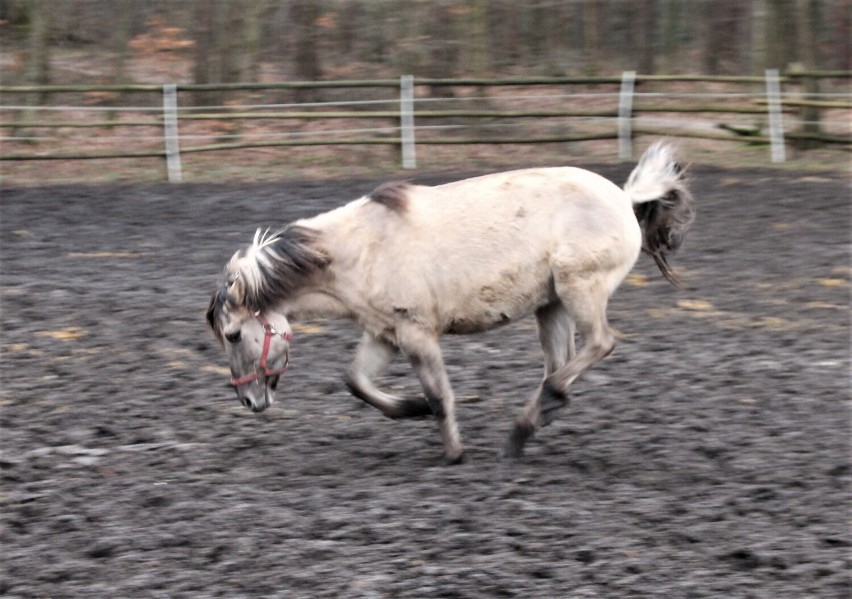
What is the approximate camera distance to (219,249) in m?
10.5

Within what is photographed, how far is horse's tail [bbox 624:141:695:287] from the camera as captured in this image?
619cm

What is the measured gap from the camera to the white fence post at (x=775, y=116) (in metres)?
14.4

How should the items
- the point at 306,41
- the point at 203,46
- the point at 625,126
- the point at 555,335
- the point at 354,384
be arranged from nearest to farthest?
the point at 354,384, the point at 555,335, the point at 625,126, the point at 203,46, the point at 306,41

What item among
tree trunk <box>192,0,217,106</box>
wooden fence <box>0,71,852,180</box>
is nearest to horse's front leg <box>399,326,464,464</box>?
wooden fence <box>0,71,852,180</box>

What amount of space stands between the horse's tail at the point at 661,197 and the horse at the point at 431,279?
43 cm

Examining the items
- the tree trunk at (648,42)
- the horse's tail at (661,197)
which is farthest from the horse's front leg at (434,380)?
the tree trunk at (648,42)

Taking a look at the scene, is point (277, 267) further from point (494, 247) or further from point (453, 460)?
point (453, 460)

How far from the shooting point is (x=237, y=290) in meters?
5.57

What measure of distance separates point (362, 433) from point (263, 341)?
3.12 ft

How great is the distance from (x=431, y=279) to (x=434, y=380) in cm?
49

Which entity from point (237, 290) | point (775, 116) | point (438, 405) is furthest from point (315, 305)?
point (775, 116)

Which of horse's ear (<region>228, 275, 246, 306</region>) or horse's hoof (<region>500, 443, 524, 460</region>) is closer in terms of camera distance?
horse's ear (<region>228, 275, 246, 306</region>)


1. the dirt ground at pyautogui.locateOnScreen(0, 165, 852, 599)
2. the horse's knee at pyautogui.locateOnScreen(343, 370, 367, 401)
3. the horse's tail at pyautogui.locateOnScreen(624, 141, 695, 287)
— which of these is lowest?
the dirt ground at pyautogui.locateOnScreen(0, 165, 852, 599)

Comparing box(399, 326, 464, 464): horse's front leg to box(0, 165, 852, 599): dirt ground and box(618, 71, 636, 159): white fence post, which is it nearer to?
box(0, 165, 852, 599): dirt ground
